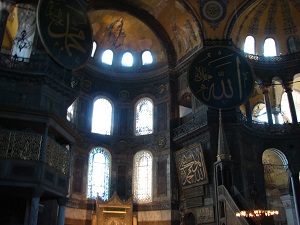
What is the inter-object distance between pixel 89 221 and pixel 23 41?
26.2 feet

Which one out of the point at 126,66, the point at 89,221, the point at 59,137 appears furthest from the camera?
the point at 126,66

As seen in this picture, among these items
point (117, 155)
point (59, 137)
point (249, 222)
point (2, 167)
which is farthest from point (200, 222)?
point (2, 167)

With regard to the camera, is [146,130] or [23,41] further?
[146,130]

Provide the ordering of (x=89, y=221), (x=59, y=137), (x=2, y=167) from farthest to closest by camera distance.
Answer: (x=89, y=221) → (x=59, y=137) → (x=2, y=167)

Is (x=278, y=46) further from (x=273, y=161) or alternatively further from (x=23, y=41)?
(x=23, y=41)

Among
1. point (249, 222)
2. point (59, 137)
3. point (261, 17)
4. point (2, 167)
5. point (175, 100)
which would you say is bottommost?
point (249, 222)

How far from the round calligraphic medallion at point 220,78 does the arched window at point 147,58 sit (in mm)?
5380

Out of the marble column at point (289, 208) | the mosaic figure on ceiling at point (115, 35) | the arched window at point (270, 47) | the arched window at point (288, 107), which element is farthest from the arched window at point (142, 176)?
the arched window at point (288, 107)

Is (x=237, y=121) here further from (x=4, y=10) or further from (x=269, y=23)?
(x=4, y=10)

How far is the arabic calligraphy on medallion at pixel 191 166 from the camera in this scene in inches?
570

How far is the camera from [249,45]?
57.9 ft

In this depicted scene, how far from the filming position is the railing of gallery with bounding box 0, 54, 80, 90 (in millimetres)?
11219

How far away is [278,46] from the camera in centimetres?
1770

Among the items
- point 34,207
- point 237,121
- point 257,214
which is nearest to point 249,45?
point 237,121
